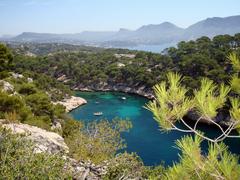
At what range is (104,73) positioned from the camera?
2286 inches

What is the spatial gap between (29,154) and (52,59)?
6291 centimetres

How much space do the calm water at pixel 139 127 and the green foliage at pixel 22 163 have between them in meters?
8.28

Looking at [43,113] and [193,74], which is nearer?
[43,113]

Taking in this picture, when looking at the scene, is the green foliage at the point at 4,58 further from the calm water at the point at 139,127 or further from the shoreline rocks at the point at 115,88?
the shoreline rocks at the point at 115,88

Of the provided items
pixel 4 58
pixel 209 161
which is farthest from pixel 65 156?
pixel 4 58

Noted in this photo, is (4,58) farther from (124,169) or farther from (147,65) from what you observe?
(147,65)

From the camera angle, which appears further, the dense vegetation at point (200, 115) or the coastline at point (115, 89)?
the coastline at point (115, 89)

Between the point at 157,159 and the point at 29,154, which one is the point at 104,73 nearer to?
the point at 157,159

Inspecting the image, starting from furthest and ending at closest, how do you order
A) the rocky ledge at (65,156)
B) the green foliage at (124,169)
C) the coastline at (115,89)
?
1. the coastline at (115,89)
2. the green foliage at (124,169)
3. the rocky ledge at (65,156)

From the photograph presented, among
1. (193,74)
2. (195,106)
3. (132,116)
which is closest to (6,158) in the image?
(195,106)

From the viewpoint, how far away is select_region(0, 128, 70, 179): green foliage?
6.14 metres

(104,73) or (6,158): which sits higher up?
(6,158)

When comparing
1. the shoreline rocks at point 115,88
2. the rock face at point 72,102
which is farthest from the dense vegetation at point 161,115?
the rock face at point 72,102

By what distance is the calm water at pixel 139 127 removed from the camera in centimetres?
2542
